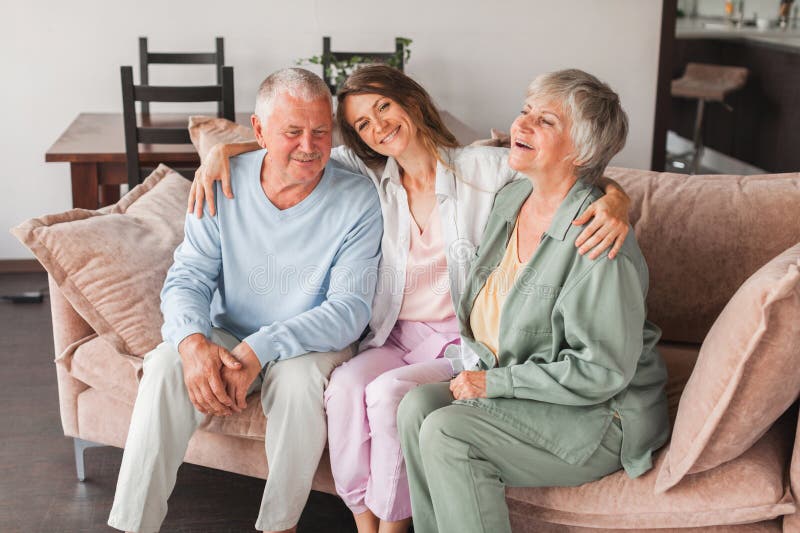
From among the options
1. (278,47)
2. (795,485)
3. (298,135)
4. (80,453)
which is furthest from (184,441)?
(278,47)

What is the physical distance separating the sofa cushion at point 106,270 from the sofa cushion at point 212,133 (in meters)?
0.34

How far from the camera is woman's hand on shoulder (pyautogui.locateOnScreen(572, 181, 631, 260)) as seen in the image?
1.62 metres

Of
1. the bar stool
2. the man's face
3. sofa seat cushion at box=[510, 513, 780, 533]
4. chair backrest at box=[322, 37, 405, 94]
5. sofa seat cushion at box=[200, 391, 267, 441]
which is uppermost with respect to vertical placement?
chair backrest at box=[322, 37, 405, 94]

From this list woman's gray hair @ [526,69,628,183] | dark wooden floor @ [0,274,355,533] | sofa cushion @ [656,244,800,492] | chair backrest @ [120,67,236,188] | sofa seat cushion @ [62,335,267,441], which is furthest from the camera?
chair backrest @ [120,67,236,188]

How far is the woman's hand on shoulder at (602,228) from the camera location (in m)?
1.62

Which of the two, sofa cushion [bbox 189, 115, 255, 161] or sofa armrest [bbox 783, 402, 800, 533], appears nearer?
sofa armrest [bbox 783, 402, 800, 533]

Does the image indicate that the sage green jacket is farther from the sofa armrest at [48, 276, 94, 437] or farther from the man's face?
the sofa armrest at [48, 276, 94, 437]

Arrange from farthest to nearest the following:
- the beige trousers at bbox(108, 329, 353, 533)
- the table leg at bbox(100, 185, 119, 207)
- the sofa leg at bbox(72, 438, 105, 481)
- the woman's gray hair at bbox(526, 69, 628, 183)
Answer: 1. the table leg at bbox(100, 185, 119, 207)
2. the sofa leg at bbox(72, 438, 105, 481)
3. the beige trousers at bbox(108, 329, 353, 533)
4. the woman's gray hair at bbox(526, 69, 628, 183)

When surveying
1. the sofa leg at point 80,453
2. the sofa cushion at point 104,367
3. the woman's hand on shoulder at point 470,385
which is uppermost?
the woman's hand on shoulder at point 470,385

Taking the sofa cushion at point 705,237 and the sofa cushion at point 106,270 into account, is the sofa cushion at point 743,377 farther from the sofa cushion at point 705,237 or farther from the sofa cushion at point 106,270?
the sofa cushion at point 106,270

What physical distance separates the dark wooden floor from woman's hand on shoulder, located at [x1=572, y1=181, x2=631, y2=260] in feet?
3.15

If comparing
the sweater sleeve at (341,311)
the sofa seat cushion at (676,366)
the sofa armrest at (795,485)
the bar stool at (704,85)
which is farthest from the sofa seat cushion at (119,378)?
the bar stool at (704,85)

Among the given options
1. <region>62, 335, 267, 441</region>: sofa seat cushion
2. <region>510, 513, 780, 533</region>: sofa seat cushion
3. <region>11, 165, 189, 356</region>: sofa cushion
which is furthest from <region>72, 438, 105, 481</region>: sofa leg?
<region>510, 513, 780, 533</region>: sofa seat cushion

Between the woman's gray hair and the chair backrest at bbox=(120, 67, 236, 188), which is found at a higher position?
the woman's gray hair
